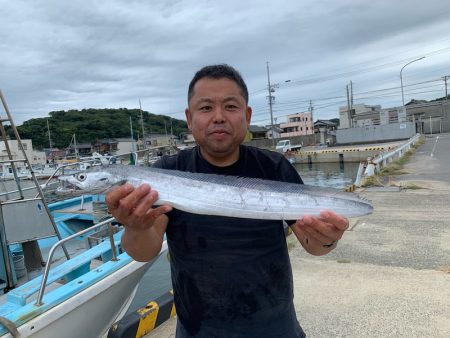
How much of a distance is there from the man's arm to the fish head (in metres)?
0.23

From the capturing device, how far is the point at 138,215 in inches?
71.5

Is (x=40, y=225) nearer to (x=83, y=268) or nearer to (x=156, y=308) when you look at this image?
(x=83, y=268)

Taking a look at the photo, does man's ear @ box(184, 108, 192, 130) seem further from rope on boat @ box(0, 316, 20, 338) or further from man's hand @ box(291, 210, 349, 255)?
rope on boat @ box(0, 316, 20, 338)

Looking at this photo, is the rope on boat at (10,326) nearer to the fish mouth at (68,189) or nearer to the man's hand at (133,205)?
the fish mouth at (68,189)

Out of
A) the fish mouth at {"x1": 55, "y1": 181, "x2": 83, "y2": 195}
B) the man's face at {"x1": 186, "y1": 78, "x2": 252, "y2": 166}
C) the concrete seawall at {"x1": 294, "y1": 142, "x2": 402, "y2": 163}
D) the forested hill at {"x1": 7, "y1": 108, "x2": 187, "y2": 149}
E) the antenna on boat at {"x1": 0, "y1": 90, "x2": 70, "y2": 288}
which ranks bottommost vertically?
the concrete seawall at {"x1": 294, "y1": 142, "x2": 402, "y2": 163}

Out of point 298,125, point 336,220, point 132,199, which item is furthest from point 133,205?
point 298,125

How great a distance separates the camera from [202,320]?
200 cm

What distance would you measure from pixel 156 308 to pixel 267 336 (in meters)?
2.42

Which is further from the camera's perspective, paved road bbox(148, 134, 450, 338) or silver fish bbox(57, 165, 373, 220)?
paved road bbox(148, 134, 450, 338)

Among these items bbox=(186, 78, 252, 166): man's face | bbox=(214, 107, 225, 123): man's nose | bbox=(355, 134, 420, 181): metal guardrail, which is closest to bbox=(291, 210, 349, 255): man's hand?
bbox=(186, 78, 252, 166): man's face

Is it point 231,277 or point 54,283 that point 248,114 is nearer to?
point 231,277

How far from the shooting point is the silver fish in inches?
76.4

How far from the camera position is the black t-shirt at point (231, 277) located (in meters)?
1.95

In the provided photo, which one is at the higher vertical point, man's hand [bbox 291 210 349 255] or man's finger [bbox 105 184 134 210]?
man's finger [bbox 105 184 134 210]
